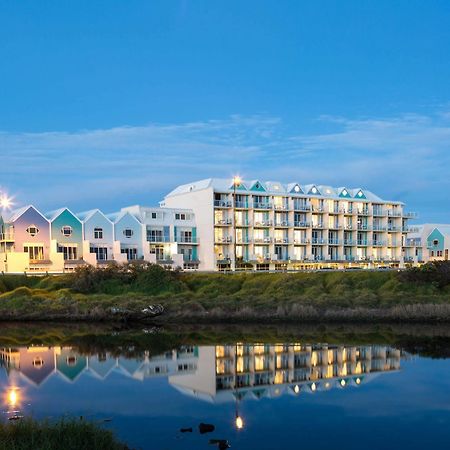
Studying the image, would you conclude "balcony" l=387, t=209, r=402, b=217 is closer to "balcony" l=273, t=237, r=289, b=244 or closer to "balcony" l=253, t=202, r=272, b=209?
"balcony" l=273, t=237, r=289, b=244

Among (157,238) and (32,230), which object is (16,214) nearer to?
(32,230)

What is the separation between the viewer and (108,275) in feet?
166

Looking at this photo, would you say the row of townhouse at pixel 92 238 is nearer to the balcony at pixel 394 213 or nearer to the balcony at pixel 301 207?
the balcony at pixel 301 207

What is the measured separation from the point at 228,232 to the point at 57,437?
2399 inches

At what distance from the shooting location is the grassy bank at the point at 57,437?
1258 centimetres

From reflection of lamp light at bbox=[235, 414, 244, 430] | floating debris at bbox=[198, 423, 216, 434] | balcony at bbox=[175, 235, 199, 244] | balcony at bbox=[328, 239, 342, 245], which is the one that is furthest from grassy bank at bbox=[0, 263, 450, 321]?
balcony at bbox=[328, 239, 342, 245]

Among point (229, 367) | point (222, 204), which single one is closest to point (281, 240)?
point (222, 204)

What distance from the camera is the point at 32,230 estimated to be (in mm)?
62031

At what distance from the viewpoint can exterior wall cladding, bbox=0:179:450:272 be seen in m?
62.6

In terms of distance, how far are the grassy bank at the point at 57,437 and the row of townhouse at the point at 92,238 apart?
47.5 m

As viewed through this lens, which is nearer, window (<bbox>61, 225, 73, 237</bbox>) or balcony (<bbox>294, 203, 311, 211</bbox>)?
window (<bbox>61, 225, 73, 237</bbox>)

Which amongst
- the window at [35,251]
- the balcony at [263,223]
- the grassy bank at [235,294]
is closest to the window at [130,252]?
the window at [35,251]

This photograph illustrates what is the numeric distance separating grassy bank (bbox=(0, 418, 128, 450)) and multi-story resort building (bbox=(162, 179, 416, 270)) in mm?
52114

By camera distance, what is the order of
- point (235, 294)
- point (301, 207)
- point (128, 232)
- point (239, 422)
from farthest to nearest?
point (301, 207) < point (128, 232) < point (235, 294) < point (239, 422)
